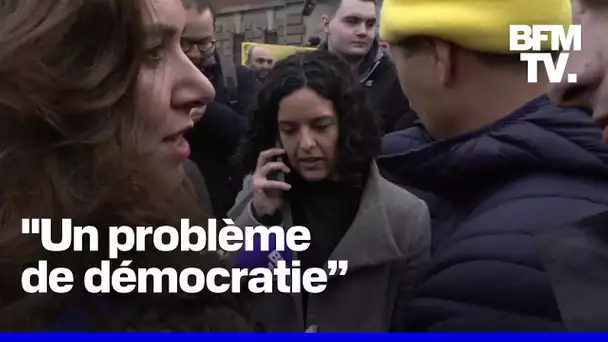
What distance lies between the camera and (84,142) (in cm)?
75

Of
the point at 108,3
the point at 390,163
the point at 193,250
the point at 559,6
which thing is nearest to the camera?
the point at 108,3

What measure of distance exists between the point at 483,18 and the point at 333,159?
0.92 ft

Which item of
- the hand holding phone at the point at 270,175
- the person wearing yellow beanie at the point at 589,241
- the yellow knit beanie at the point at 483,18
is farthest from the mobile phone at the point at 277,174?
the person wearing yellow beanie at the point at 589,241

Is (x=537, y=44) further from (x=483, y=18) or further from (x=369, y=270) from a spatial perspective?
(x=369, y=270)

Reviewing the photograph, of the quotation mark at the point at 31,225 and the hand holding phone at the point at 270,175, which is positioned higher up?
the quotation mark at the point at 31,225

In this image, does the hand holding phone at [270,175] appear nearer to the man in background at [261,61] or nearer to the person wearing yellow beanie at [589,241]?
the man in background at [261,61]

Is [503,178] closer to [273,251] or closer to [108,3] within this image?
[273,251]

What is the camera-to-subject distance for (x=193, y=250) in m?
0.85

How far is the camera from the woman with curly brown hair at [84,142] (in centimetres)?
73

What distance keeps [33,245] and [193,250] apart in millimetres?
160

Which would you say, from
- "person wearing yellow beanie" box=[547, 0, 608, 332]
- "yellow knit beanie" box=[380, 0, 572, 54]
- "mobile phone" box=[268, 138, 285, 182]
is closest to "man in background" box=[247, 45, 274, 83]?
"mobile phone" box=[268, 138, 285, 182]

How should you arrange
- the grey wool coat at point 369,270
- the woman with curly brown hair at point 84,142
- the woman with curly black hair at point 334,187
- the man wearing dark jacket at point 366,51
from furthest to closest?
the man wearing dark jacket at point 366,51
the woman with curly black hair at point 334,187
the grey wool coat at point 369,270
the woman with curly brown hair at point 84,142

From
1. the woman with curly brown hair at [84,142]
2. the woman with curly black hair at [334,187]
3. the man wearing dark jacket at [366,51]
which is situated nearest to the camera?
the woman with curly brown hair at [84,142]

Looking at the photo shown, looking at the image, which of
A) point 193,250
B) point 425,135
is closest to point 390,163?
point 425,135
